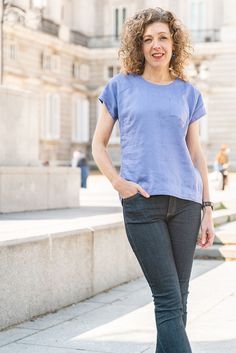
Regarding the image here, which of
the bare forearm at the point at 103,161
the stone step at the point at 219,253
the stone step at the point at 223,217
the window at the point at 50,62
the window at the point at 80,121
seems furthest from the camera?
the window at the point at 80,121

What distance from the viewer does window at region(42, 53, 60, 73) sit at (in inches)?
1591

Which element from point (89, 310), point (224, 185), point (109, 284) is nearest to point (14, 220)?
point (109, 284)

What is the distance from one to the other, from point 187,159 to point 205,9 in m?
42.0

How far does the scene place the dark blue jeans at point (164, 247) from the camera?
3.64 metres

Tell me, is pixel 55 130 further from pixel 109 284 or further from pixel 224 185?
pixel 109 284

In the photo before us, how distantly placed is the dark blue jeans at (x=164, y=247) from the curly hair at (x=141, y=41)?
25.0 inches

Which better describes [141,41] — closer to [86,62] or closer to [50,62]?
[50,62]

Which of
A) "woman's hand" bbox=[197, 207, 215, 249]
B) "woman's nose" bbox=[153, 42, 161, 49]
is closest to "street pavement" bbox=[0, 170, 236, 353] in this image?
"woman's hand" bbox=[197, 207, 215, 249]

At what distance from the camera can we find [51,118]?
41.4 m

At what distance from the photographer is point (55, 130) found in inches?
1641

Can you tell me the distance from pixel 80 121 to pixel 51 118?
279 centimetres

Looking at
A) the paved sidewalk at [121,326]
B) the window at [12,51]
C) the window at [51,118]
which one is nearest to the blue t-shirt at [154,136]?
the paved sidewalk at [121,326]

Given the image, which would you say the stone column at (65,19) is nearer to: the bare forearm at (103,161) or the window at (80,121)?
the window at (80,121)

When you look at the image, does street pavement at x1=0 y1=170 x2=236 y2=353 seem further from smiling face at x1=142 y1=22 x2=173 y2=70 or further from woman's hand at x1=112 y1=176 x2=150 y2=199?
smiling face at x1=142 y1=22 x2=173 y2=70
